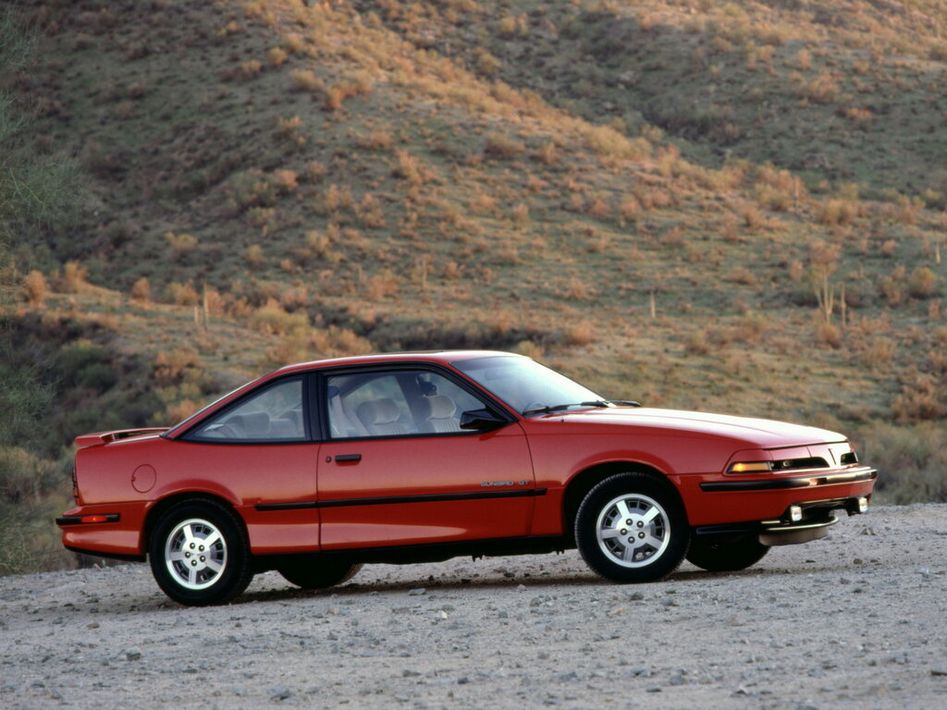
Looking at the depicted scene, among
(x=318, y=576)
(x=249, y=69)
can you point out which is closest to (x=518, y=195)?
(x=249, y=69)

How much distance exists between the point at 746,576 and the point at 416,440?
2.30 metres

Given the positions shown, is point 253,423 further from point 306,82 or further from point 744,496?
point 306,82

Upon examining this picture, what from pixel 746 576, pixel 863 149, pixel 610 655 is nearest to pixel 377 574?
pixel 746 576

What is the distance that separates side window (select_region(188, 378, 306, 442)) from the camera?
10578 mm

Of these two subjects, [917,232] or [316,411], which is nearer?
[316,411]

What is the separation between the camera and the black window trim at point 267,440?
1050 cm

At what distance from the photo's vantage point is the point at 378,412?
10406mm

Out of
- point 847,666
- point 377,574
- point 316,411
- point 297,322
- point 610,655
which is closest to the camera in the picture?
point 847,666

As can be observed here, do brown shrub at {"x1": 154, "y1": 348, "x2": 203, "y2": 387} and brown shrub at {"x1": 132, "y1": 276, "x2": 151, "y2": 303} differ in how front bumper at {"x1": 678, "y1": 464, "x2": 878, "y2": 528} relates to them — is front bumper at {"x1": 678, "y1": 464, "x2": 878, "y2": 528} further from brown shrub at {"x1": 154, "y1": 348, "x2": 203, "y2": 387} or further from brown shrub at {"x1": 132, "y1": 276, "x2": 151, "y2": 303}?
brown shrub at {"x1": 132, "y1": 276, "x2": 151, "y2": 303}

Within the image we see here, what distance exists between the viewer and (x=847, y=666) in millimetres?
6898

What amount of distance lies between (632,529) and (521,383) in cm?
135

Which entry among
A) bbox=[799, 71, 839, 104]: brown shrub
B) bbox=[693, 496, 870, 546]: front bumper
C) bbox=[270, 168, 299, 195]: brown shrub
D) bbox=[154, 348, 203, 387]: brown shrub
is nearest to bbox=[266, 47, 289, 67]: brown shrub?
bbox=[270, 168, 299, 195]: brown shrub

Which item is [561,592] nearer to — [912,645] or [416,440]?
[416,440]

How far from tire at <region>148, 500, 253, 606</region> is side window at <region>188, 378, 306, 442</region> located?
0.48 m
